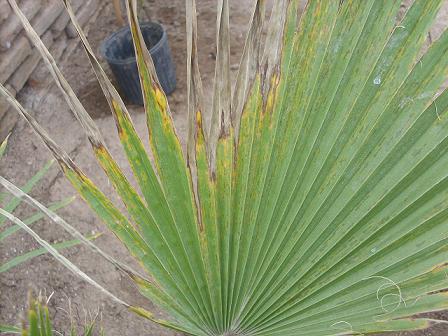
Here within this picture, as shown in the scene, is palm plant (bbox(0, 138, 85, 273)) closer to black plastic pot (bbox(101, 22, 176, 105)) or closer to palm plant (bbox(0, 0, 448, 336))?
palm plant (bbox(0, 0, 448, 336))

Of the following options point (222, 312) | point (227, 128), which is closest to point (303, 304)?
point (222, 312)

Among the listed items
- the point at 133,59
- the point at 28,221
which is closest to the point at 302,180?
the point at 28,221

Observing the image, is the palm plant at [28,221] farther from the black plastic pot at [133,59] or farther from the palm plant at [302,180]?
the black plastic pot at [133,59]

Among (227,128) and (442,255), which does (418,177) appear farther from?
(227,128)

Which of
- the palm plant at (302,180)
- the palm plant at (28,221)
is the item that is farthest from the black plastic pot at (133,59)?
the palm plant at (302,180)

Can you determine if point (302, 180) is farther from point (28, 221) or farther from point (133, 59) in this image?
point (133, 59)

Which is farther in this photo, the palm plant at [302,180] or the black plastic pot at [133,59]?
the black plastic pot at [133,59]
